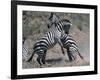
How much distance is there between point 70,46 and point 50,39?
238 millimetres

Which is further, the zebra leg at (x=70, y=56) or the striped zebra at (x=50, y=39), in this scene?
the zebra leg at (x=70, y=56)

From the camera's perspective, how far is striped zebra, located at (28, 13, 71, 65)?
2.14 m

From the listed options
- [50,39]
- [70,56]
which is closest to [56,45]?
[50,39]

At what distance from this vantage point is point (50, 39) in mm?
2184

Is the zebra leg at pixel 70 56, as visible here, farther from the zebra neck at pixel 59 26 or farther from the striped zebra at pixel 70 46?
the zebra neck at pixel 59 26

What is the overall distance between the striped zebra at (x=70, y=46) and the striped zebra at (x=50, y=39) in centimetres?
5

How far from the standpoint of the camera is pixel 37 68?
2.13m

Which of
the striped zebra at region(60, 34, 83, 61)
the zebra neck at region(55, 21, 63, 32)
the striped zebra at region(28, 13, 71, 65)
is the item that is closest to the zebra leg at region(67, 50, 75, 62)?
the striped zebra at region(60, 34, 83, 61)

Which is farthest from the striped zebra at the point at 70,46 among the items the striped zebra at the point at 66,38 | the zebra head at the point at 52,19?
the zebra head at the point at 52,19

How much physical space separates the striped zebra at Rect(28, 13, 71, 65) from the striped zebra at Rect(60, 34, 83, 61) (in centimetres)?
5

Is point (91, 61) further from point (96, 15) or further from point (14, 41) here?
point (14, 41)

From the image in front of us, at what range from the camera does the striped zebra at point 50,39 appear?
7.02ft

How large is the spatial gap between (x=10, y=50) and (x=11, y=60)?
98 millimetres

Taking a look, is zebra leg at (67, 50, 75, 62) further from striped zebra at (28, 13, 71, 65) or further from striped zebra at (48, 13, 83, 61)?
striped zebra at (28, 13, 71, 65)
